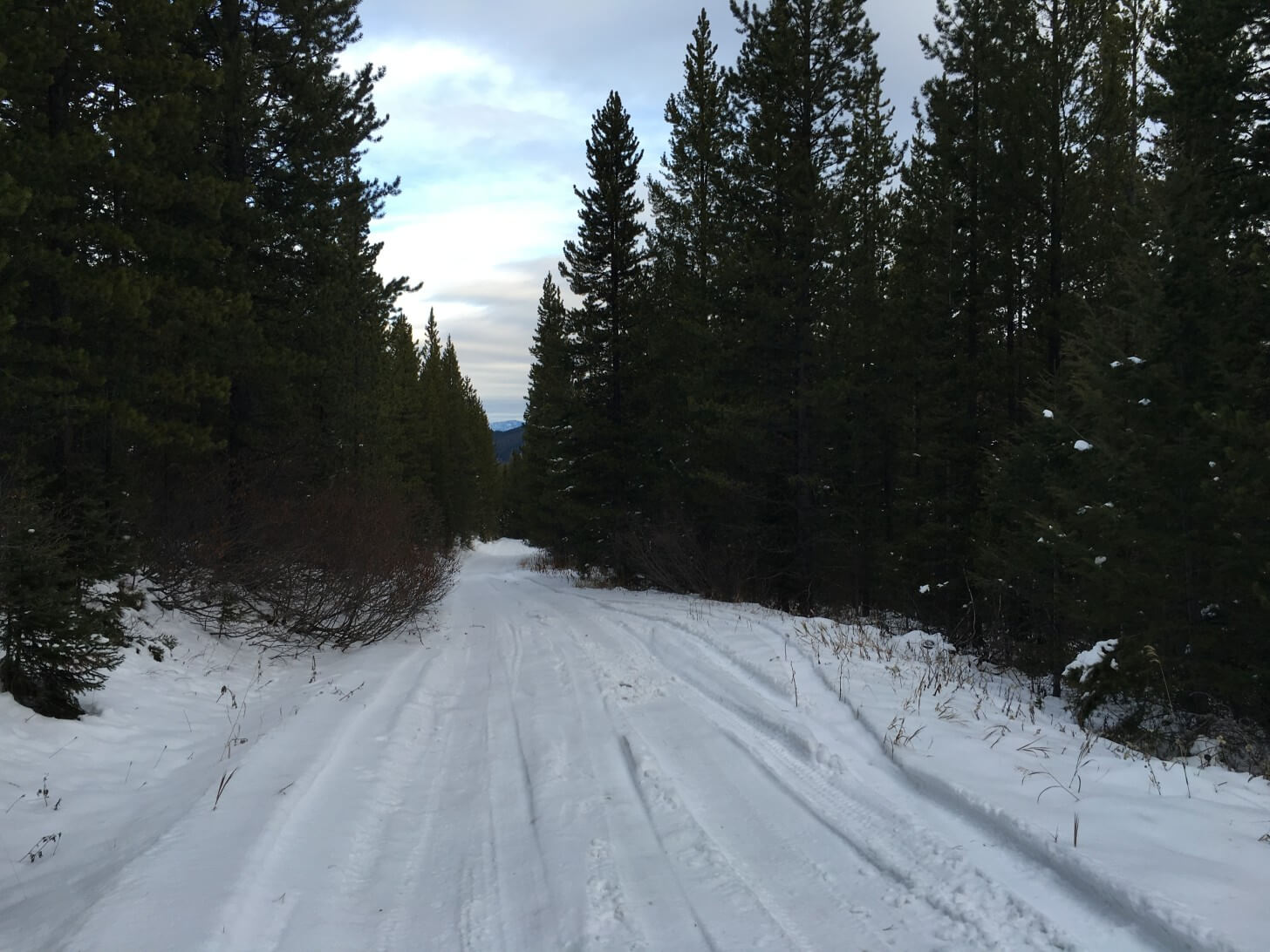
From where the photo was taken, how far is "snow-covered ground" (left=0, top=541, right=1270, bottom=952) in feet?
10.2

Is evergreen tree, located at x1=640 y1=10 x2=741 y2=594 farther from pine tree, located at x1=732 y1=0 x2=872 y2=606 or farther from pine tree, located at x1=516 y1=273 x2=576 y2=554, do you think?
pine tree, located at x1=516 y1=273 x2=576 y2=554

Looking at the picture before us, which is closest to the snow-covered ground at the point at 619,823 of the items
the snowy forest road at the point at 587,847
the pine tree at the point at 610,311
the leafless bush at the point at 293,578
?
the snowy forest road at the point at 587,847

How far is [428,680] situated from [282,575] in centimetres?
374

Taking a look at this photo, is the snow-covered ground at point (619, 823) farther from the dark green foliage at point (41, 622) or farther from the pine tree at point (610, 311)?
the pine tree at point (610, 311)

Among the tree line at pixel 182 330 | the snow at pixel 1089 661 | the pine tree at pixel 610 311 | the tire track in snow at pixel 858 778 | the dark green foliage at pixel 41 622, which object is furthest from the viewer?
the pine tree at pixel 610 311

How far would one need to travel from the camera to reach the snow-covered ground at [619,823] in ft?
10.2

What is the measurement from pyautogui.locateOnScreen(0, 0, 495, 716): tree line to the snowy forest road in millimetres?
3282

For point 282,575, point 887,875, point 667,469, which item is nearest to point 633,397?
point 667,469

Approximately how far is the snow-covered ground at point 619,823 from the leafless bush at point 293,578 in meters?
2.43

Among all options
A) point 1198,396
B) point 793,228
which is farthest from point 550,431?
point 1198,396

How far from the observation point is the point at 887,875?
346cm

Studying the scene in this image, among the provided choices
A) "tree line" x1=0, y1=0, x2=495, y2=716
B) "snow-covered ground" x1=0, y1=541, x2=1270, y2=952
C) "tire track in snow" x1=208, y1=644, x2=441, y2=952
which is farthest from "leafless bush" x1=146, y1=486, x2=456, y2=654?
"tire track in snow" x1=208, y1=644, x2=441, y2=952

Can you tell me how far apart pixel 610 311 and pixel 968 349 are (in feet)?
34.5

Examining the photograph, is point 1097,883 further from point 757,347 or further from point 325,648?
point 757,347
